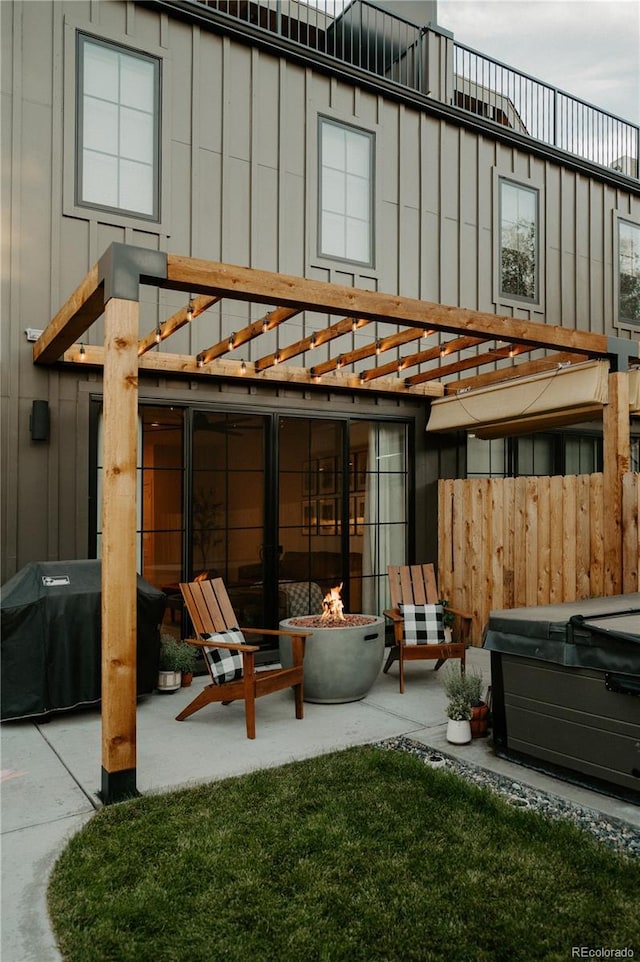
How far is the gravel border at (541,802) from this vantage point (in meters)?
2.93

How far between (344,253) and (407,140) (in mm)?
1565

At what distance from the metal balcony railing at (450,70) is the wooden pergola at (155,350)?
3.47 metres

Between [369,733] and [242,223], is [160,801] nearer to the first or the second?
[369,733]

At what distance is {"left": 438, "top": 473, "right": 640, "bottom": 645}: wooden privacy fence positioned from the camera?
220 inches

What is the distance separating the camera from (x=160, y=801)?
3291mm

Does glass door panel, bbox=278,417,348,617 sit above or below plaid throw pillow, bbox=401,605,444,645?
above

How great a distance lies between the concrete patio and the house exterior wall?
1.59 m

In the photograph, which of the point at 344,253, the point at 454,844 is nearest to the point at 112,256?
the point at 454,844

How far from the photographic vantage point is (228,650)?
4625mm

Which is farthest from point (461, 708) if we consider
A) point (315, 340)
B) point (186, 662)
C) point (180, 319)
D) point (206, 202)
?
point (206, 202)

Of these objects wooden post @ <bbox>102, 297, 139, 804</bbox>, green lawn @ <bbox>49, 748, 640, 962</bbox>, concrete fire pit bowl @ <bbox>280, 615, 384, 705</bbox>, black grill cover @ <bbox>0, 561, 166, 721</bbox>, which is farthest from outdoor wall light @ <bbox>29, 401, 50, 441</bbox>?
green lawn @ <bbox>49, 748, 640, 962</bbox>
